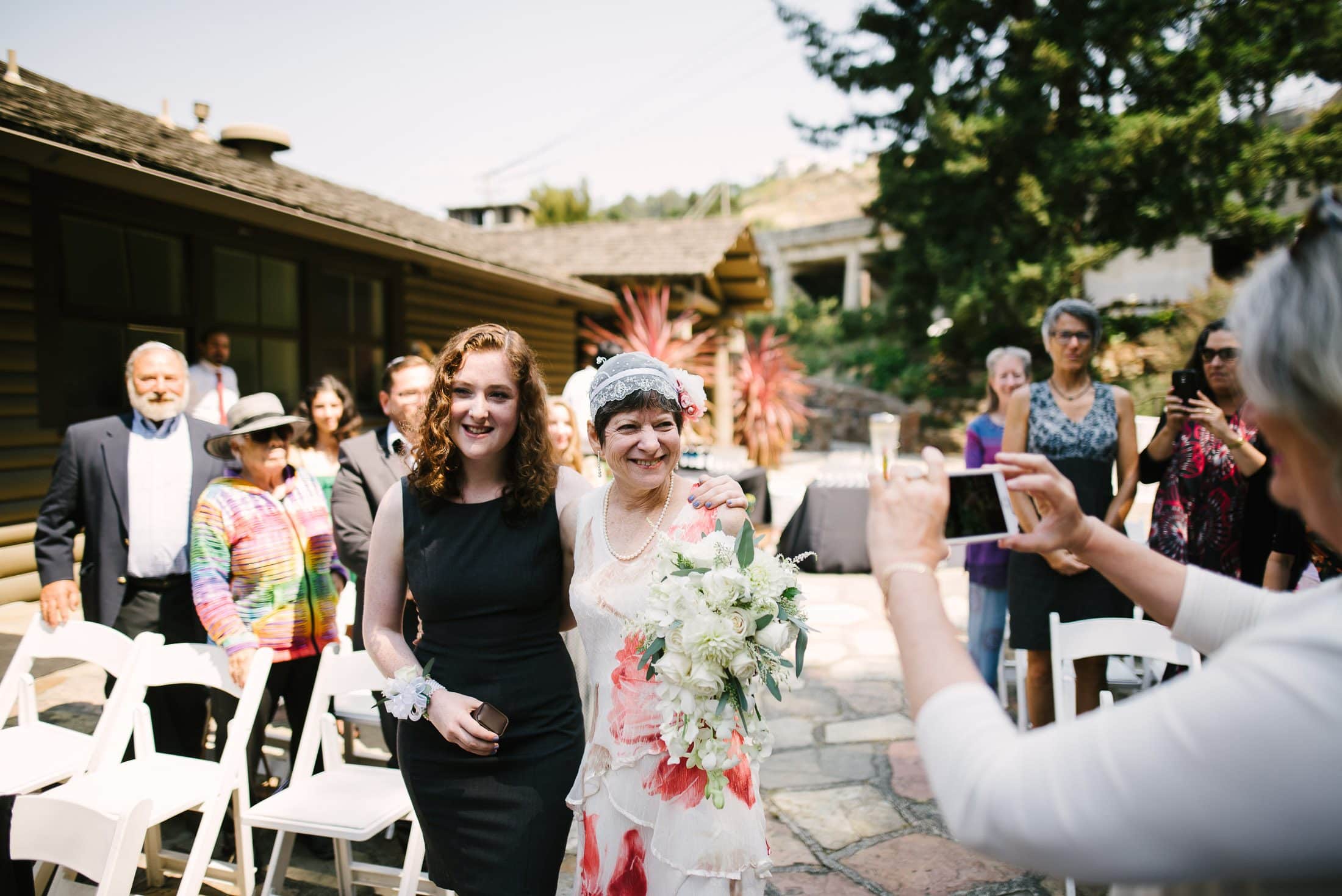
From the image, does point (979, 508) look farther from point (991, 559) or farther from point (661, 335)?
point (661, 335)

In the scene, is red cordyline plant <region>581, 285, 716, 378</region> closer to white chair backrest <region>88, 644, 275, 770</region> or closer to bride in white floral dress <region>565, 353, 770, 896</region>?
white chair backrest <region>88, 644, 275, 770</region>

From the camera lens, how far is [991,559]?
4.56m

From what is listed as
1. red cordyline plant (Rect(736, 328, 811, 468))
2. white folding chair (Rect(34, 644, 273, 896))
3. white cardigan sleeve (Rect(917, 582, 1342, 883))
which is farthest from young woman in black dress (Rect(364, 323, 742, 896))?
red cordyline plant (Rect(736, 328, 811, 468))

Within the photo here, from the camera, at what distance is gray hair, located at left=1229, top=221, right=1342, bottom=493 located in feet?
2.79

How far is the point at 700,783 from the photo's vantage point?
6.41 feet

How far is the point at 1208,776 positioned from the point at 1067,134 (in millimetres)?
20388

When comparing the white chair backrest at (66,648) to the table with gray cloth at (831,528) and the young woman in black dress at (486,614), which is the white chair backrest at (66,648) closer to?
the young woman in black dress at (486,614)

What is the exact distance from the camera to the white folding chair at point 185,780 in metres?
2.70

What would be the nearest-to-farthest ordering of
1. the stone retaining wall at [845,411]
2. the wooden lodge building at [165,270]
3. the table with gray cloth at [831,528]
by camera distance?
the wooden lodge building at [165,270] → the table with gray cloth at [831,528] → the stone retaining wall at [845,411]

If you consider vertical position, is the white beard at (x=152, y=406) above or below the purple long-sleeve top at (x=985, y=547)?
above

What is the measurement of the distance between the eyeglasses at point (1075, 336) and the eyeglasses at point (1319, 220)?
3040 mm

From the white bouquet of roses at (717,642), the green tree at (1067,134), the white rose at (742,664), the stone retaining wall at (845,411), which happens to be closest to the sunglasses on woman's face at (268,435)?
the white bouquet of roses at (717,642)

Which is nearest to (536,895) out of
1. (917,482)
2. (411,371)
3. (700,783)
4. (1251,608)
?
(700,783)

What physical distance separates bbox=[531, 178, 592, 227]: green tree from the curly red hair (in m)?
42.5
